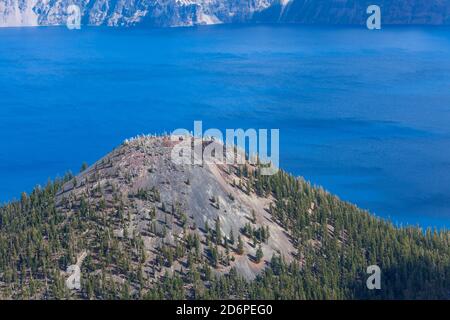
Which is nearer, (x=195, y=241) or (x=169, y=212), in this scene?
(x=195, y=241)

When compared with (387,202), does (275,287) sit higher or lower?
lower

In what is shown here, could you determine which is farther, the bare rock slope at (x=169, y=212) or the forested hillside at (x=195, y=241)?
the bare rock slope at (x=169, y=212)

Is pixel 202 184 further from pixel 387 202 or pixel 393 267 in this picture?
pixel 387 202

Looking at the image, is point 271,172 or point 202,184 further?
point 271,172

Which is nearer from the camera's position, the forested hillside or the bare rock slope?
the forested hillside

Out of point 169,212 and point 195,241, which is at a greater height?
point 169,212
